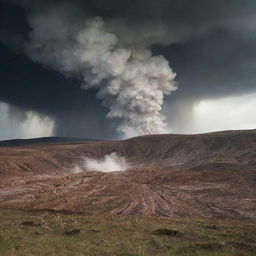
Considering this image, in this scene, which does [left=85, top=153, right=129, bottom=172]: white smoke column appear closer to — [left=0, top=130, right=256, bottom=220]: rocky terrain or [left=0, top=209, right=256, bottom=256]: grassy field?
[left=0, top=130, right=256, bottom=220]: rocky terrain

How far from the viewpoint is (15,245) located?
62.0ft

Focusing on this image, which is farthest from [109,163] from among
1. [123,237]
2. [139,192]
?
[123,237]

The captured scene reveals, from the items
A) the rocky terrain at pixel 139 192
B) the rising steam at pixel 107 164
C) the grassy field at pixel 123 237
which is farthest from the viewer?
the rising steam at pixel 107 164

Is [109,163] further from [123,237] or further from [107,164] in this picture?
[123,237]

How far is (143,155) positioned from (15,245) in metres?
106

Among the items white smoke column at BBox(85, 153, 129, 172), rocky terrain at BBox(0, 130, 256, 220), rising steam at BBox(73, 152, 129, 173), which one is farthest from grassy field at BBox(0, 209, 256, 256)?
white smoke column at BBox(85, 153, 129, 172)

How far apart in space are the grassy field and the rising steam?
242 ft

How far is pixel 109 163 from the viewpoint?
376 feet

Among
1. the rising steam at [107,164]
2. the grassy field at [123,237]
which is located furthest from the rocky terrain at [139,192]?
the rising steam at [107,164]

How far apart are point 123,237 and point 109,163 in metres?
93.7

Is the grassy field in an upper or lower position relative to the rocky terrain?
lower

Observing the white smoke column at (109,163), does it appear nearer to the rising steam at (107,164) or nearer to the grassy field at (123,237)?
the rising steam at (107,164)

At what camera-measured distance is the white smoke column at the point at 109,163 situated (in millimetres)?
104600

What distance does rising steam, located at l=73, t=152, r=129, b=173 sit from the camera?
102875 mm
